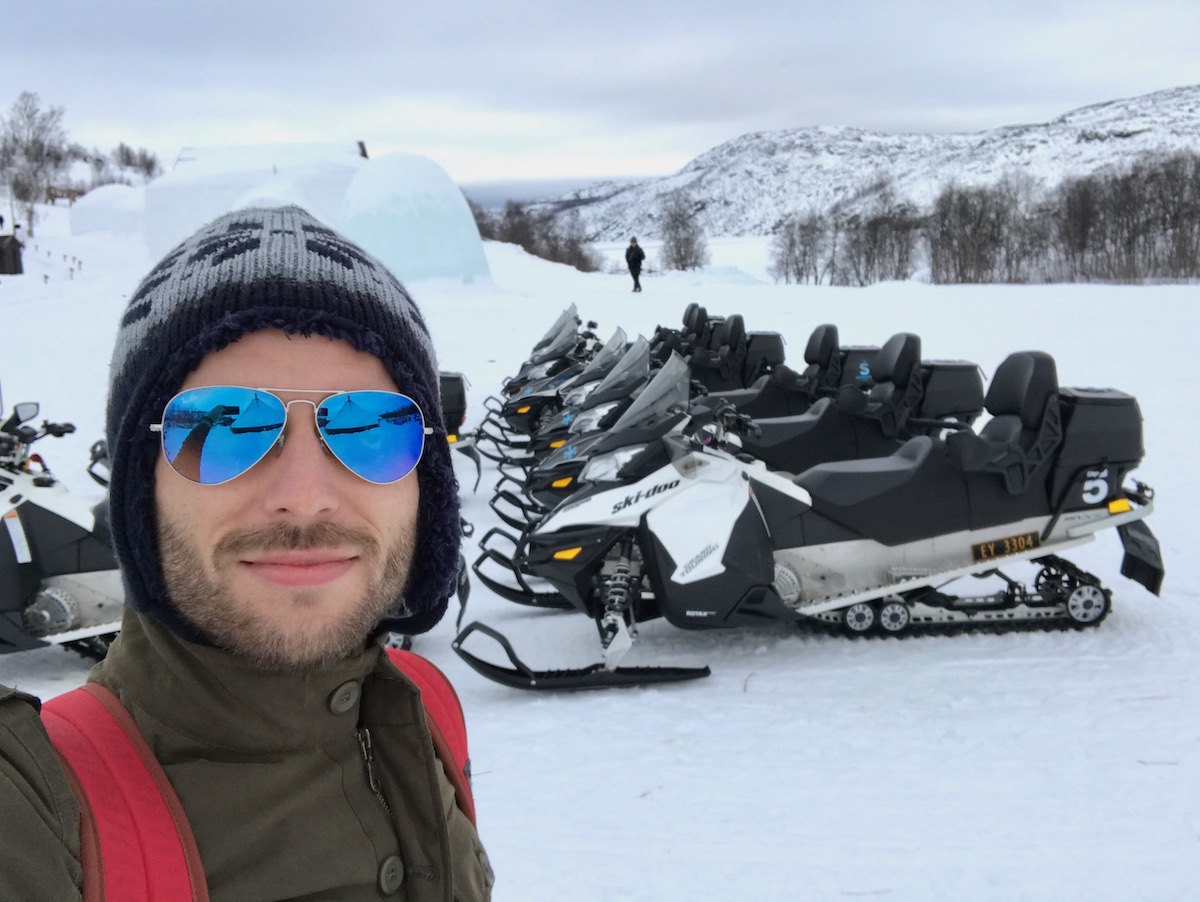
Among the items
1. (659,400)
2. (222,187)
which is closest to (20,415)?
(659,400)

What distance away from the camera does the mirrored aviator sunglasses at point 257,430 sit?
1.00 m

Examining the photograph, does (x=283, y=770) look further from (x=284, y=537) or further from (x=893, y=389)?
(x=893, y=389)

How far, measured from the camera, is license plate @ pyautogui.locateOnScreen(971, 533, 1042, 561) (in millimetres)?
4172

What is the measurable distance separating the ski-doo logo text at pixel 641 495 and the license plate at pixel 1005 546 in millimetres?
1432

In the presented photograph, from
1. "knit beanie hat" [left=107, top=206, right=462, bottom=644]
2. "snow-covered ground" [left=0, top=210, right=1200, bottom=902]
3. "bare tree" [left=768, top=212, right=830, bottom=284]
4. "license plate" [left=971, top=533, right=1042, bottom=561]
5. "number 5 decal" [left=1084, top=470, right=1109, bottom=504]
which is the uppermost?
"bare tree" [left=768, top=212, right=830, bottom=284]

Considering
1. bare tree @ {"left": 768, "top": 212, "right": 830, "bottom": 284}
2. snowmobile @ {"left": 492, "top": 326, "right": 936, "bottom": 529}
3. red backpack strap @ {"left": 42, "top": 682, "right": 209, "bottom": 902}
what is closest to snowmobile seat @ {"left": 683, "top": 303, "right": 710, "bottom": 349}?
snowmobile @ {"left": 492, "top": 326, "right": 936, "bottom": 529}

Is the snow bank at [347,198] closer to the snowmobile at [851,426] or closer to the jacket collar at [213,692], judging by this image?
the snowmobile at [851,426]

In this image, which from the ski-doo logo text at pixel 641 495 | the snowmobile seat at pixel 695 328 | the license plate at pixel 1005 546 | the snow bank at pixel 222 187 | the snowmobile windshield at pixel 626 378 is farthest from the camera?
the snow bank at pixel 222 187

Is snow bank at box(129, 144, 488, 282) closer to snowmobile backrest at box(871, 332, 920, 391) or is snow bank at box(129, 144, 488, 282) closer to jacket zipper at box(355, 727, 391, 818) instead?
snowmobile backrest at box(871, 332, 920, 391)

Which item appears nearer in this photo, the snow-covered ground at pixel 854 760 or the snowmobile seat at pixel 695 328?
the snow-covered ground at pixel 854 760

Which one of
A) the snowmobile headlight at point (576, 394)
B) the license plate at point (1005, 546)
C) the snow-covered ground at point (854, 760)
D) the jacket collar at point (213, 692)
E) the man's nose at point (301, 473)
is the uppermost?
the man's nose at point (301, 473)

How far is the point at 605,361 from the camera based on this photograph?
23.5ft

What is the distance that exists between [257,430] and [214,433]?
0.15 feet

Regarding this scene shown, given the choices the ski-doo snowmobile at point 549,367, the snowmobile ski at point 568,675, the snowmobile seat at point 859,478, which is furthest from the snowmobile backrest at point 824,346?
the snowmobile ski at point 568,675
